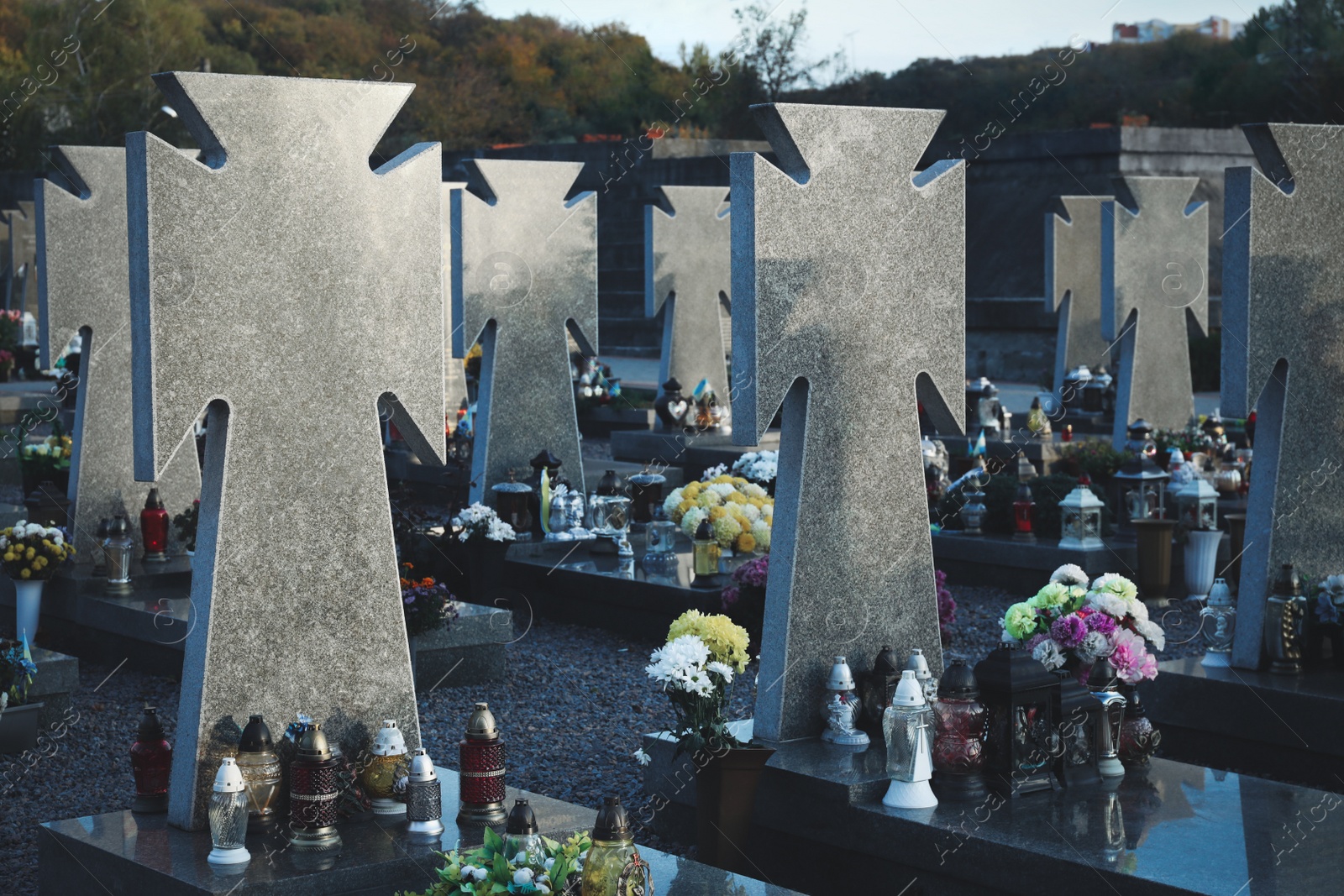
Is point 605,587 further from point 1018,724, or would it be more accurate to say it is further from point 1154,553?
point 1018,724

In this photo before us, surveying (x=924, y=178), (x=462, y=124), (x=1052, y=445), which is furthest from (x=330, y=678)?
(x=462, y=124)

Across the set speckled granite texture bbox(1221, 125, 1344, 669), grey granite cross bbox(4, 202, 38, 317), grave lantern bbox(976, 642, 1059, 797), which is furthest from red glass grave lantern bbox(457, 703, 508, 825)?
grey granite cross bbox(4, 202, 38, 317)

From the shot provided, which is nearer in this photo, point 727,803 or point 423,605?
point 727,803

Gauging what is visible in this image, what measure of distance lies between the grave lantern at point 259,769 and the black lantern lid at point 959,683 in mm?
2228

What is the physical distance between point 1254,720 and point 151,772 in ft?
14.0

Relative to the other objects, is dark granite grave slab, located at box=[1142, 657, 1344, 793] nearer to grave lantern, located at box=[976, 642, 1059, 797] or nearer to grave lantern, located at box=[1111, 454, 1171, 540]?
Result: grave lantern, located at box=[976, 642, 1059, 797]

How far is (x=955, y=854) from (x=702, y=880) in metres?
0.88

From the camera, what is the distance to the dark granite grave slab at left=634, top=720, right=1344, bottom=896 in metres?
4.42

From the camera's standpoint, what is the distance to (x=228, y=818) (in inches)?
170

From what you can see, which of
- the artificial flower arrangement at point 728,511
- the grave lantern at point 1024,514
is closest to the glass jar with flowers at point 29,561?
the artificial flower arrangement at point 728,511

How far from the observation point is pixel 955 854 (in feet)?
15.5

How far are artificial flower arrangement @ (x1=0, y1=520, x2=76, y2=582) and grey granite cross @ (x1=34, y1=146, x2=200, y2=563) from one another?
1.74 feet

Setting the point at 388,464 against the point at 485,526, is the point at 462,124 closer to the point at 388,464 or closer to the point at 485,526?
the point at 388,464

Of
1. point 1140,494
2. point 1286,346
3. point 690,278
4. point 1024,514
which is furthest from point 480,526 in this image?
point 690,278
